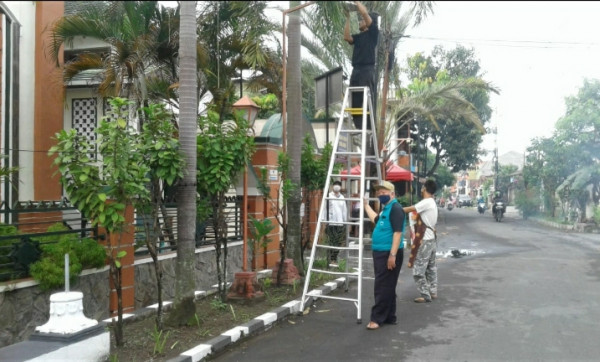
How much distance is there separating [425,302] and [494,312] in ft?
3.66

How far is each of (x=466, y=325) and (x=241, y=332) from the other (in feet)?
9.48

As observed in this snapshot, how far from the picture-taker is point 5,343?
5.36 m

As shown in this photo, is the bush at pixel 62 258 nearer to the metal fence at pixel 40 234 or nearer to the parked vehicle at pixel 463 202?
the metal fence at pixel 40 234

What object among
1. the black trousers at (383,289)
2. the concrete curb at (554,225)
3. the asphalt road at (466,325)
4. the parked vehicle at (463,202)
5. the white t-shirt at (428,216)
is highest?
the white t-shirt at (428,216)

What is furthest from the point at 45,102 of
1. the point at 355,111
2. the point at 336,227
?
the point at 336,227

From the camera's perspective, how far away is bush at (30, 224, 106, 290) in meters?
5.71

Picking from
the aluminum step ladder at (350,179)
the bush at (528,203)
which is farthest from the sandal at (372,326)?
the bush at (528,203)

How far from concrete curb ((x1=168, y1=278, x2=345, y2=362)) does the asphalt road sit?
0.10 meters

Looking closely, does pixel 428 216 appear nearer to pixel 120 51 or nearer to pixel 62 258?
pixel 62 258

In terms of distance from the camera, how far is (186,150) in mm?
6145

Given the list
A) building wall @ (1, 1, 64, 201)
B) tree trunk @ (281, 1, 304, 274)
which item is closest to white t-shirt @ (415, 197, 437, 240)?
tree trunk @ (281, 1, 304, 274)

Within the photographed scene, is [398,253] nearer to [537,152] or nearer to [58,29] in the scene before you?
[58,29]

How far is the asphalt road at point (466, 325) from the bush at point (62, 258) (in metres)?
1.92

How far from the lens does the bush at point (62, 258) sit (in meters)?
5.71
